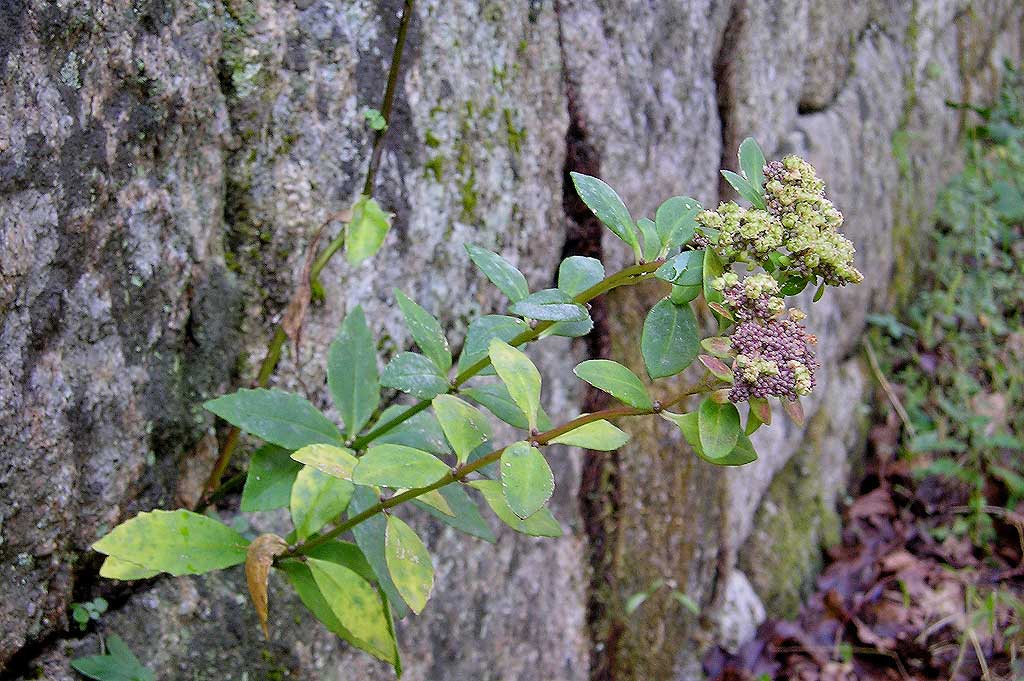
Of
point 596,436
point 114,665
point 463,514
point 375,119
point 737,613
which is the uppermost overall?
point 375,119

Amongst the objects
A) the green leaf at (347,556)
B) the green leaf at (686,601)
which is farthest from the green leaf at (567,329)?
the green leaf at (686,601)

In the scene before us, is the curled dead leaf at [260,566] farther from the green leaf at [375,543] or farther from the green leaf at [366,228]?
the green leaf at [366,228]

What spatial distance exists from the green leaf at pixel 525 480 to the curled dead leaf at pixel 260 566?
41cm

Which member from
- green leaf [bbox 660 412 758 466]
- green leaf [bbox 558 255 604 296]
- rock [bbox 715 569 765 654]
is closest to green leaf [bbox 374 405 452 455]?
green leaf [bbox 558 255 604 296]

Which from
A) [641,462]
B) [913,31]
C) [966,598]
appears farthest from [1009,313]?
[641,462]

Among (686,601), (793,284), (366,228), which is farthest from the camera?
(686,601)

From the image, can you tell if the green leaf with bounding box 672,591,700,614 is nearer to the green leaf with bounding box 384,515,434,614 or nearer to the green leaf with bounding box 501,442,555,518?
the green leaf with bounding box 384,515,434,614

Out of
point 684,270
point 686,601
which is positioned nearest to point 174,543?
point 684,270

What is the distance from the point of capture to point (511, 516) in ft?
3.83

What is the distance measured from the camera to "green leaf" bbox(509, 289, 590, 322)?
43.3 inches

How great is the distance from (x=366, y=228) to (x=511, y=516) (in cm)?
58

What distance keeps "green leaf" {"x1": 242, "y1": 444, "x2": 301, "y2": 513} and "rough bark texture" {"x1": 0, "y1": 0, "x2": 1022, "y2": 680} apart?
0.22 metres

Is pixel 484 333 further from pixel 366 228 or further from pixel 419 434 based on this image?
pixel 366 228

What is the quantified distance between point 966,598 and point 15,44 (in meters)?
3.07
